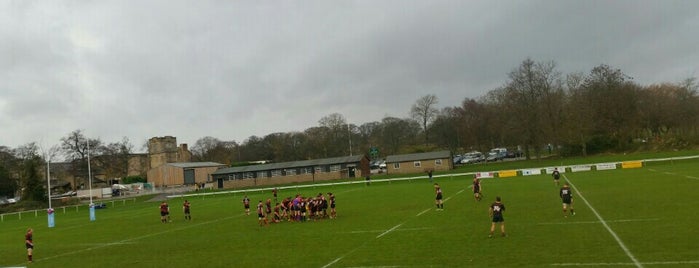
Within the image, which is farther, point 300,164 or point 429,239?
point 300,164

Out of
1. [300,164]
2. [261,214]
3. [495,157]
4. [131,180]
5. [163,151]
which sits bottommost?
[261,214]

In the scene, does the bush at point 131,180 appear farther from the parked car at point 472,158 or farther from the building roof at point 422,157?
the parked car at point 472,158

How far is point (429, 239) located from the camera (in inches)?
790

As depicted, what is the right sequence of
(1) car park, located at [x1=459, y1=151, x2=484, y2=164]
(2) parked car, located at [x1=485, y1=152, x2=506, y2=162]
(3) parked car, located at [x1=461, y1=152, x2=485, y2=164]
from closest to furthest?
(2) parked car, located at [x1=485, y1=152, x2=506, y2=162] < (3) parked car, located at [x1=461, y1=152, x2=485, y2=164] < (1) car park, located at [x1=459, y1=151, x2=484, y2=164]

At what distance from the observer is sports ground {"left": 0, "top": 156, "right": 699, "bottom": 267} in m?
15.6

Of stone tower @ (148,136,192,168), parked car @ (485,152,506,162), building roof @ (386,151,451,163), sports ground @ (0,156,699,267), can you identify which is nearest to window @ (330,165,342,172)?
A: building roof @ (386,151,451,163)

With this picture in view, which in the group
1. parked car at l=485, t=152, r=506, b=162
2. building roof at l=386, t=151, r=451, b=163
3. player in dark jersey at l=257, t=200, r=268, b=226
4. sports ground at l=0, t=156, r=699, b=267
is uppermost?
building roof at l=386, t=151, r=451, b=163

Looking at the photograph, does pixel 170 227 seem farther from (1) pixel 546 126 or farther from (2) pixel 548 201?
(1) pixel 546 126

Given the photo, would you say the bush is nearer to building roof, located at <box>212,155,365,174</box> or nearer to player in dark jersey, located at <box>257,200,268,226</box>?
building roof, located at <box>212,155,365,174</box>

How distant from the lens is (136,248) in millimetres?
23969

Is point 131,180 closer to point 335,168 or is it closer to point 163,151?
point 163,151

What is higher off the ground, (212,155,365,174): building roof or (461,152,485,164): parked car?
(212,155,365,174): building roof

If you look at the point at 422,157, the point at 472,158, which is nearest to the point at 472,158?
the point at 472,158

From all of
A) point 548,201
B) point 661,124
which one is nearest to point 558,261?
point 548,201
